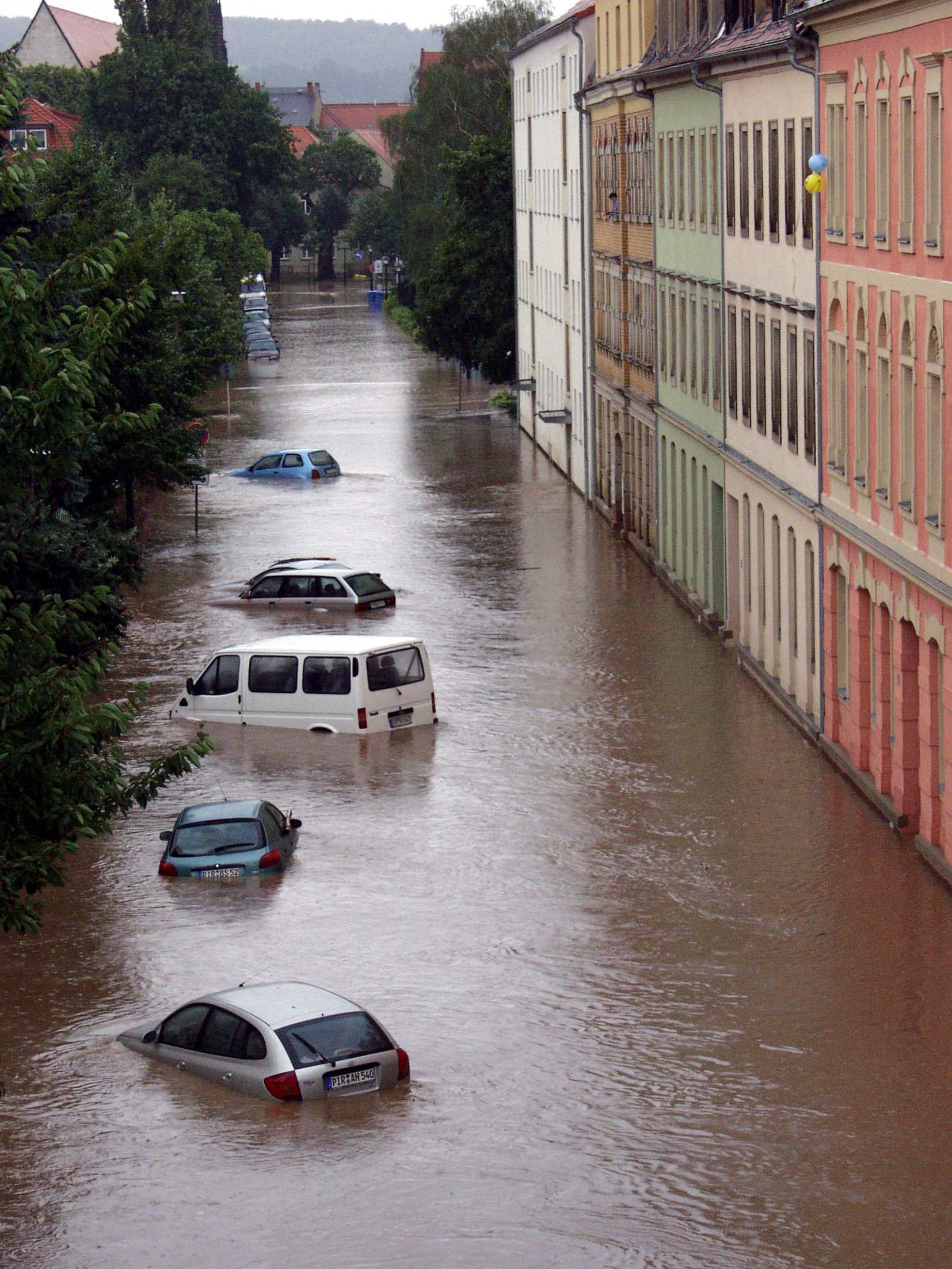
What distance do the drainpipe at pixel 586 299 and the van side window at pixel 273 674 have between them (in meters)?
24.3

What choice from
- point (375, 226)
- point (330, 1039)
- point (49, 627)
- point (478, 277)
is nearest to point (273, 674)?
point (330, 1039)

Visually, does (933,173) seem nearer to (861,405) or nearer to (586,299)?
(861,405)

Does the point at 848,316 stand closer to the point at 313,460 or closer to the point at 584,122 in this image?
the point at 584,122

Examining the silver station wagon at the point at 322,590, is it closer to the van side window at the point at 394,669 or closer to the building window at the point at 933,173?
the van side window at the point at 394,669

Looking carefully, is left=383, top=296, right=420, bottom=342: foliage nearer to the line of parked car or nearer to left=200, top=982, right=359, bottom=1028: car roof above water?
the line of parked car

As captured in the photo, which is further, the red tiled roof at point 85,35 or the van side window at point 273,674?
the red tiled roof at point 85,35

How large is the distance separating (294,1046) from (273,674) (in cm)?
1530

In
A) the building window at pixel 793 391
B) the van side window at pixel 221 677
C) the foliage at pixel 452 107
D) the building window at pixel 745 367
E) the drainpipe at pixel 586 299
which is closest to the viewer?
the building window at pixel 793 391

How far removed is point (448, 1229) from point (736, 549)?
2256 centimetres

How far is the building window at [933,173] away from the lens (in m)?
22.0

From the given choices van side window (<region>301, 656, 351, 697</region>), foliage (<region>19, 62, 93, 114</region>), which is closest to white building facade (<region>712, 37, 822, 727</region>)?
van side window (<region>301, 656, 351, 697</region>)

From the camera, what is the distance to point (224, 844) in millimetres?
24469

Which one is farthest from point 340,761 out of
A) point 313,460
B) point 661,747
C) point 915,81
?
point 313,460

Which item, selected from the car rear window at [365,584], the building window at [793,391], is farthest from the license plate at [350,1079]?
the car rear window at [365,584]
